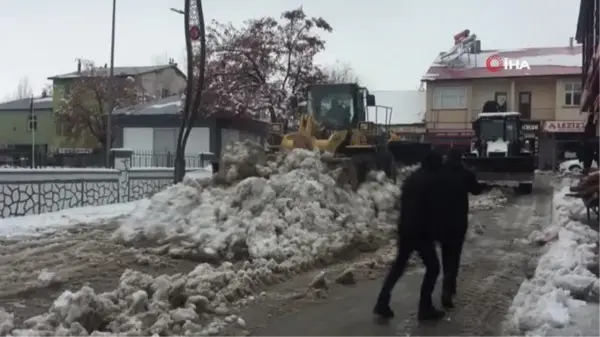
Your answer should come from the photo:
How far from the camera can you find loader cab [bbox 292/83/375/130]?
1978cm

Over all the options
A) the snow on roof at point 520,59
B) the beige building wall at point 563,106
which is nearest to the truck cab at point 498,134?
the beige building wall at point 563,106

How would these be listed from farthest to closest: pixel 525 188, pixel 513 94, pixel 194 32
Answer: pixel 513 94 < pixel 525 188 < pixel 194 32

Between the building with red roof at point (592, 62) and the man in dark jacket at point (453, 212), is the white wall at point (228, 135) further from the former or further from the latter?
the man in dark jacket at point (453, 212)

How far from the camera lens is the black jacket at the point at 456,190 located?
22.6ft

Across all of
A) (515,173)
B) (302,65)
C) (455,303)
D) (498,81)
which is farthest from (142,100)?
(455,303)

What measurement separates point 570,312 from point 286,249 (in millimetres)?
4572

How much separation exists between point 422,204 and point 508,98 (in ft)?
141

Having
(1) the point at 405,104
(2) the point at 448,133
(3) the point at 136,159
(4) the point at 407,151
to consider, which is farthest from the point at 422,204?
(1) the point at 405,104

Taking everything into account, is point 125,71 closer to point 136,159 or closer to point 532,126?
point 532,126

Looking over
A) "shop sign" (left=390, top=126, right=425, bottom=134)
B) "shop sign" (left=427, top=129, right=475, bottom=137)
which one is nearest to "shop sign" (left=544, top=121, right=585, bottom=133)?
"shop sign" (left=427, top=129, right=475, bottom=137)

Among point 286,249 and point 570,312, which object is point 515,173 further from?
point 570,312

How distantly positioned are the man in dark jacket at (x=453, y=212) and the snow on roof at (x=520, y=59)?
41.2m

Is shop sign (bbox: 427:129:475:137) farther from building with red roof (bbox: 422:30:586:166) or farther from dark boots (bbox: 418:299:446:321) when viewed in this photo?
dark boots (bbox: 418:299:446:321)

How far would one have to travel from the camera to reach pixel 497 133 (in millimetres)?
26031
